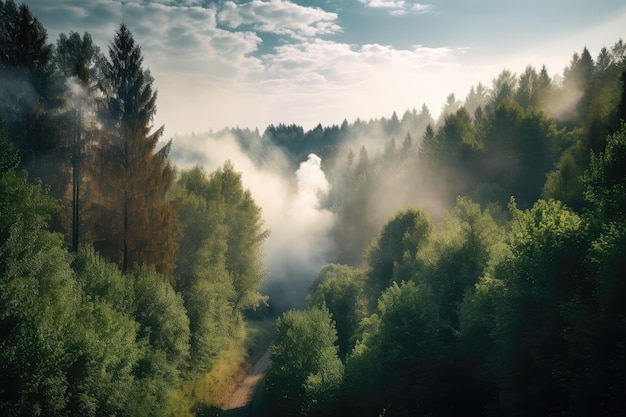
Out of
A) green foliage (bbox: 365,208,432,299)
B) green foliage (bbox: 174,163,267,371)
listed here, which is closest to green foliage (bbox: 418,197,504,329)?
green foliage (bbox: 365,208,432,299)

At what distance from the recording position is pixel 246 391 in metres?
36.0

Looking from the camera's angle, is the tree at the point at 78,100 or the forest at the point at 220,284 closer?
the forest at the point at 220,284

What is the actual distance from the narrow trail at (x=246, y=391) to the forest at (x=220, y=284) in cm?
137

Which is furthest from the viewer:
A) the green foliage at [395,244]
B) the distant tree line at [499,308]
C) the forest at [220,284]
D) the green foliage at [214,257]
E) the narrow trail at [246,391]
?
the green foliage at [395,244]

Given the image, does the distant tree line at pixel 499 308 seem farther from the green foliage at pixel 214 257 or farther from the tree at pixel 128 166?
the tree at pixel 128 166

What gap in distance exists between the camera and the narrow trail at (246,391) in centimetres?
3222

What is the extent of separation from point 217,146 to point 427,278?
153224 mm

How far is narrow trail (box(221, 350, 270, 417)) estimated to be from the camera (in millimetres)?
32219

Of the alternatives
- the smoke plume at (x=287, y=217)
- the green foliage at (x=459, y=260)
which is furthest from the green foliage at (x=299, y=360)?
the smoke plume at (x=287, y=217)

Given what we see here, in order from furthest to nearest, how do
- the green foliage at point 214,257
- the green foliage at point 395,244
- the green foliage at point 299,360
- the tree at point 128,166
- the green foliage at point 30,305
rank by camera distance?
1. the green foliage at point 395,244
2. the green foliage at point 214,257
3. the green foliage at point 299,360
4. the tree at point 128,166
5. the green foliage at point 30,305

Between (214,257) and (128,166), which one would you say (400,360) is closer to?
(214,257)

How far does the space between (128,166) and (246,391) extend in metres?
22.5

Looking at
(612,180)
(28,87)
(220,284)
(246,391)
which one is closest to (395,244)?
(220,284)

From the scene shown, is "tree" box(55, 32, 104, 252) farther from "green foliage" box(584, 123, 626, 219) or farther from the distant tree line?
"green foliage" box(584, 123, 626, 219)
